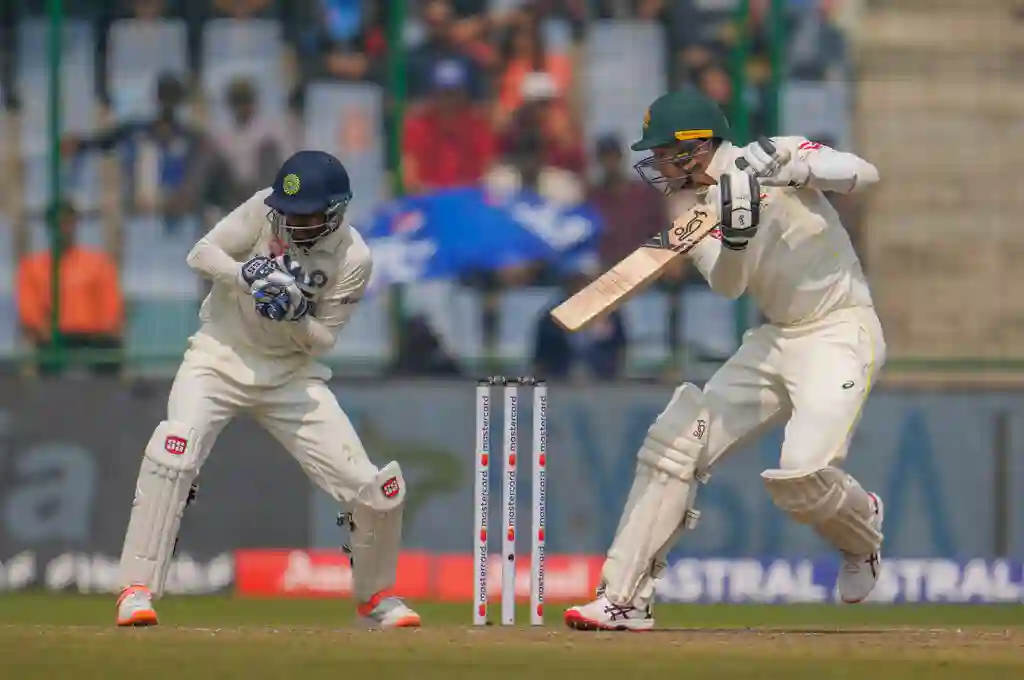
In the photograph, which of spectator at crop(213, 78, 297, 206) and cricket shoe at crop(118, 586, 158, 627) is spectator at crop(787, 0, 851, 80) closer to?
spectator at crop(213, 78, 297, 206)

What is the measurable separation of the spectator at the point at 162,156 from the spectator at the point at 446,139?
1.28 metres

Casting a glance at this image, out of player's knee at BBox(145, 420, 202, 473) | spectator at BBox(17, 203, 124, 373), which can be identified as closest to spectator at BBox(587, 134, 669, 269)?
spectator at BBox(17, 203, 124, 373)

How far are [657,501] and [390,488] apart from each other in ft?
3.86

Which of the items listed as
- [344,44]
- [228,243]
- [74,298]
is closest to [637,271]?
[228,243]

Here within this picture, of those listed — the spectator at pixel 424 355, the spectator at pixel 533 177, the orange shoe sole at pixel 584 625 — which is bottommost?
the orange shoe sole at pixel 584 625

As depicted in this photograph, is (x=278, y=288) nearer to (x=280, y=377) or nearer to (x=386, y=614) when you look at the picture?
(x=280, y=377)

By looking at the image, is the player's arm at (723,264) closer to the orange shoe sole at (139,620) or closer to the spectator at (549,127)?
the orange shoe sole at (139,620)

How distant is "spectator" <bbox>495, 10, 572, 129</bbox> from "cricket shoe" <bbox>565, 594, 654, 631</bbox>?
17.0 ft

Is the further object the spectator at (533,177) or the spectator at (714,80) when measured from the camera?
the spectator at (714,80)

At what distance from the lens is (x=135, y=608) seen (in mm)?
8352

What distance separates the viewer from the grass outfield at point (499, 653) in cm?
662

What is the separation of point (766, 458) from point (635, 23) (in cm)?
286

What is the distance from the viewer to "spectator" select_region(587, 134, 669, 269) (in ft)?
42.0

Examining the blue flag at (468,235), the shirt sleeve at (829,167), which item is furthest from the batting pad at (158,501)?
the blue flag at (468,235)
